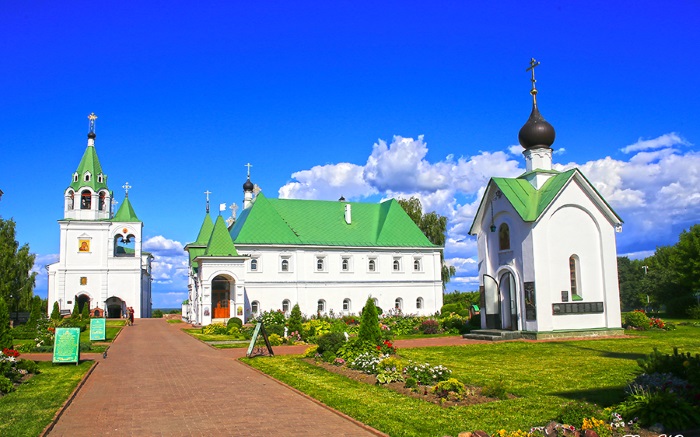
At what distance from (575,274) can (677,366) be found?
16.8m

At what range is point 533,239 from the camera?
25.4 m

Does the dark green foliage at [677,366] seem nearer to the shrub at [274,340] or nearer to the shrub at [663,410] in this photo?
the shrub at [663,410]

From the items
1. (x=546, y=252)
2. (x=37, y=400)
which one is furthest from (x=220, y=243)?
(x=37, y=400)

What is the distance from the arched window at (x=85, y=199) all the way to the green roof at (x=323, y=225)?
60.1 ft

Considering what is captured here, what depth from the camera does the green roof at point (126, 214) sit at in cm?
6022

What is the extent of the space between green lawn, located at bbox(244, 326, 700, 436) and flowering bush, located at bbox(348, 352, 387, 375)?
85 centimetres

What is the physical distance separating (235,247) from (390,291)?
13.8 metres

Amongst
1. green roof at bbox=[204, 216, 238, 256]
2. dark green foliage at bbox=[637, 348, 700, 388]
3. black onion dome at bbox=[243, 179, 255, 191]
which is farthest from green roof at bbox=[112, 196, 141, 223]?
dark green foliage at bbox=[637, 348, 700, 388]

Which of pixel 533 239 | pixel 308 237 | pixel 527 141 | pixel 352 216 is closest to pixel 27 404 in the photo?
pixel 533 239

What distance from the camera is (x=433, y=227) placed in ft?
195

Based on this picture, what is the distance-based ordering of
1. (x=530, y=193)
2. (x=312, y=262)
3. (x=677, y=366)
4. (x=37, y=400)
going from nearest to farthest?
(x=677, y=366) → (x=37, y=400) → (x=530, y=193) → (x=312, y=262)

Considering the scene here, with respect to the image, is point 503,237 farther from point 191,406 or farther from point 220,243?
point 220,243

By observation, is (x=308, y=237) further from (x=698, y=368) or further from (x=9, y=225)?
(x=698, y=368)

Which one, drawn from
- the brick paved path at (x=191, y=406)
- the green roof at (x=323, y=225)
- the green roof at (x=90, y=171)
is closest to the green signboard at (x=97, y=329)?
the brick paved path at (x=191, y=406)
